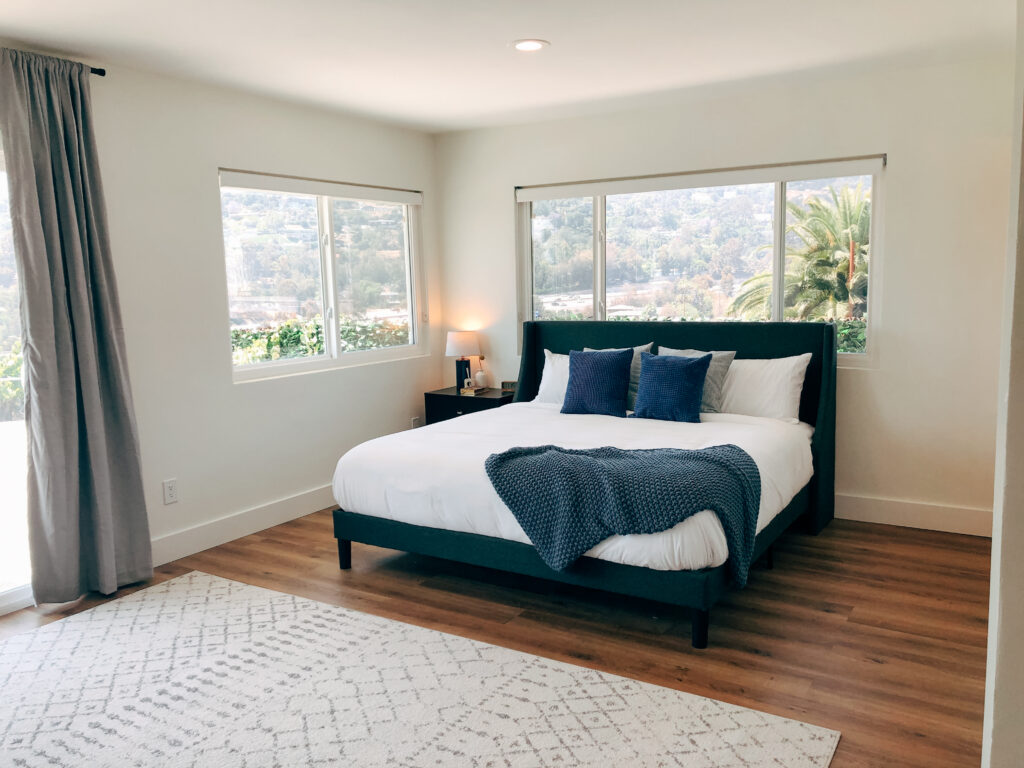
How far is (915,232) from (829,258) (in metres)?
0.48

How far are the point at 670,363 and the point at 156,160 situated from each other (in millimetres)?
2838

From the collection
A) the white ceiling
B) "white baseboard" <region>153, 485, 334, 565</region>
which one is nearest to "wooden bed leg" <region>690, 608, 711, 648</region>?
the white ceiling

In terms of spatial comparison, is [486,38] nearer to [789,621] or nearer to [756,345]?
[756,345]

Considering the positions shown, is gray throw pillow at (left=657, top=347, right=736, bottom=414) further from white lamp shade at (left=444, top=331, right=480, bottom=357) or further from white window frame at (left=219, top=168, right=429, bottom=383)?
white window frame at (left=219, top=168, right=429, bottom=383)

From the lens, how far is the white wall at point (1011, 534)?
1.22 metres

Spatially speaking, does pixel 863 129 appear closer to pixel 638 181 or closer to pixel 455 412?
pixel 638 181

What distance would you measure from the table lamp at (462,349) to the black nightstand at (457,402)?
123 millimetres

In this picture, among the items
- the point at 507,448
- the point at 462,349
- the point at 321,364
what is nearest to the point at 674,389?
the point at 507,448

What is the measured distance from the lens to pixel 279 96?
14.5 ft

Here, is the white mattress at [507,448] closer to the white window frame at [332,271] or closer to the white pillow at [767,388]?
the white pillow at [767,388]

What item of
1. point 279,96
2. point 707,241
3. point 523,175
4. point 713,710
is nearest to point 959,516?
point 707,241

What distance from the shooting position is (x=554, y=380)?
4.93 metres

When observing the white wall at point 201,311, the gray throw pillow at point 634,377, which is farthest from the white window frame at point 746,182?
the white wall at point 201,311

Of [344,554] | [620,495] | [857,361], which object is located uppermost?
[857,361]
